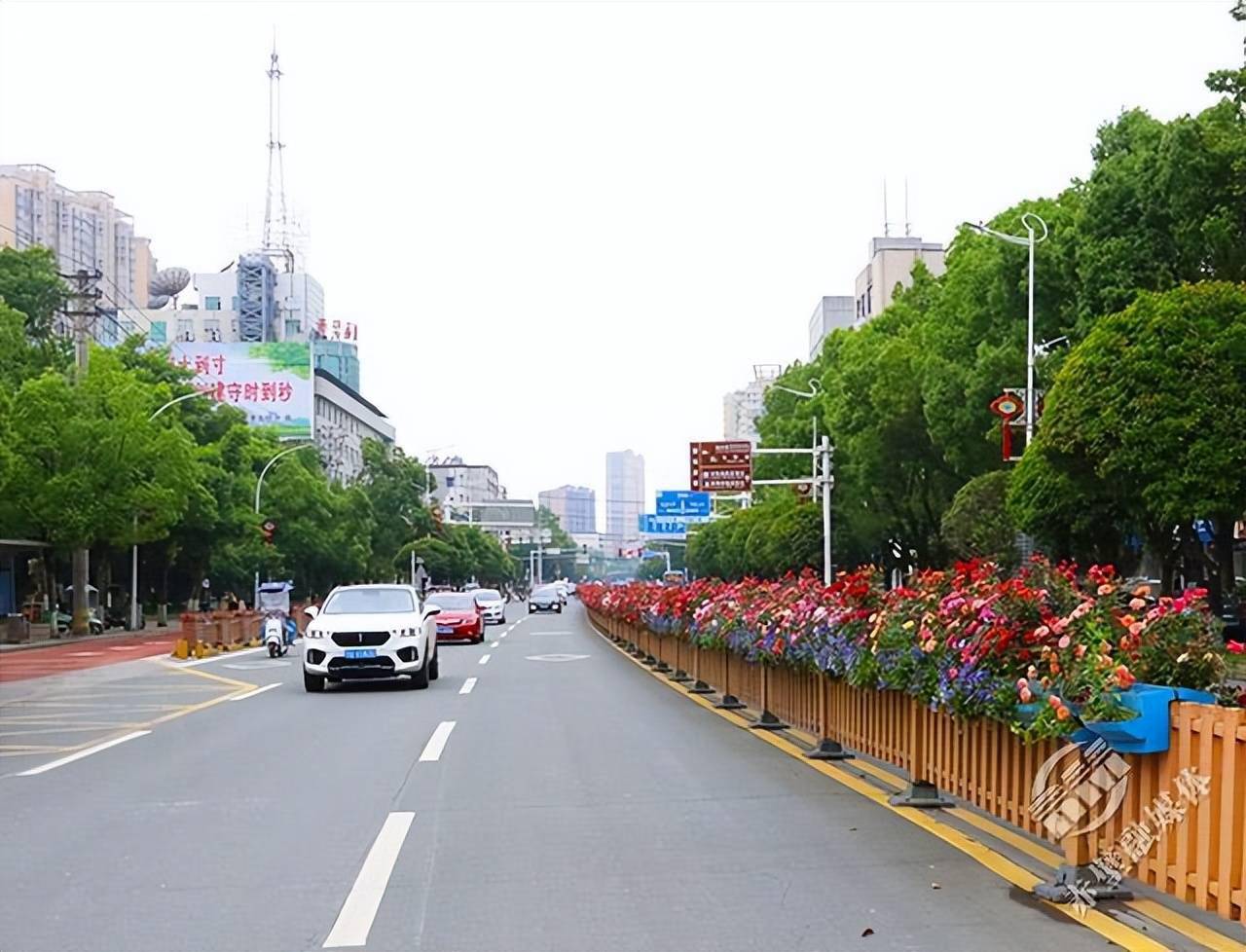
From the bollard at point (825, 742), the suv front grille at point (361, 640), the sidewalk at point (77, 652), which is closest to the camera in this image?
the bollard at point (825, 742)

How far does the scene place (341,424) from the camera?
396 feet

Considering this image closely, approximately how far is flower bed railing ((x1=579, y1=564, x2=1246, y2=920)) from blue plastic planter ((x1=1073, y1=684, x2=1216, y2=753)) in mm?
38

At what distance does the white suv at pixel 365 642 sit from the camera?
21.0 m

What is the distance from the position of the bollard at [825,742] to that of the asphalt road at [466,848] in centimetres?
33

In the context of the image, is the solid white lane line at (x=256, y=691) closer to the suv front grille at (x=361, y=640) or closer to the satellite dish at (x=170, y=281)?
the suv front grille at (x=361, y=640)

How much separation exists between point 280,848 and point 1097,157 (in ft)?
103

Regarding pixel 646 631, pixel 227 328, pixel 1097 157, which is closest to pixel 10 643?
pixel 646 631

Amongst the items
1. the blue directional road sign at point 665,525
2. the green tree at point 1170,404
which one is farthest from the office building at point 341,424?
the green tree at point 1170,404

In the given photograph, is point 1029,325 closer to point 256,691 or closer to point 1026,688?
point 256,691

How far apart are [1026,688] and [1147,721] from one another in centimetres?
85

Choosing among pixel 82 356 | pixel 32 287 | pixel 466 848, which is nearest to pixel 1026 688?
pixel 466 848

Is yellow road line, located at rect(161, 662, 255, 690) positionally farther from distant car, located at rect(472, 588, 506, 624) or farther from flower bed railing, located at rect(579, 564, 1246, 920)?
distant car, located at rect(472, 588, 506, 624)

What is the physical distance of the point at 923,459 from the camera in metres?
47.2

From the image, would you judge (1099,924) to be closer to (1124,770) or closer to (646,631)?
(1124,770)
